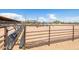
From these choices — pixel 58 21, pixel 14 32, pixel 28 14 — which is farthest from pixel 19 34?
pixel 58 21

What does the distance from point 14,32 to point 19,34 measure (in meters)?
0.04

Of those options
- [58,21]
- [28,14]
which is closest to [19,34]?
[28,14]

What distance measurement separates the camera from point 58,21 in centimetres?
223

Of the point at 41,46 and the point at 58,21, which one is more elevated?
the point at 58,21

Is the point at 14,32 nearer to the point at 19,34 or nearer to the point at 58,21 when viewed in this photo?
the point at 19,34
